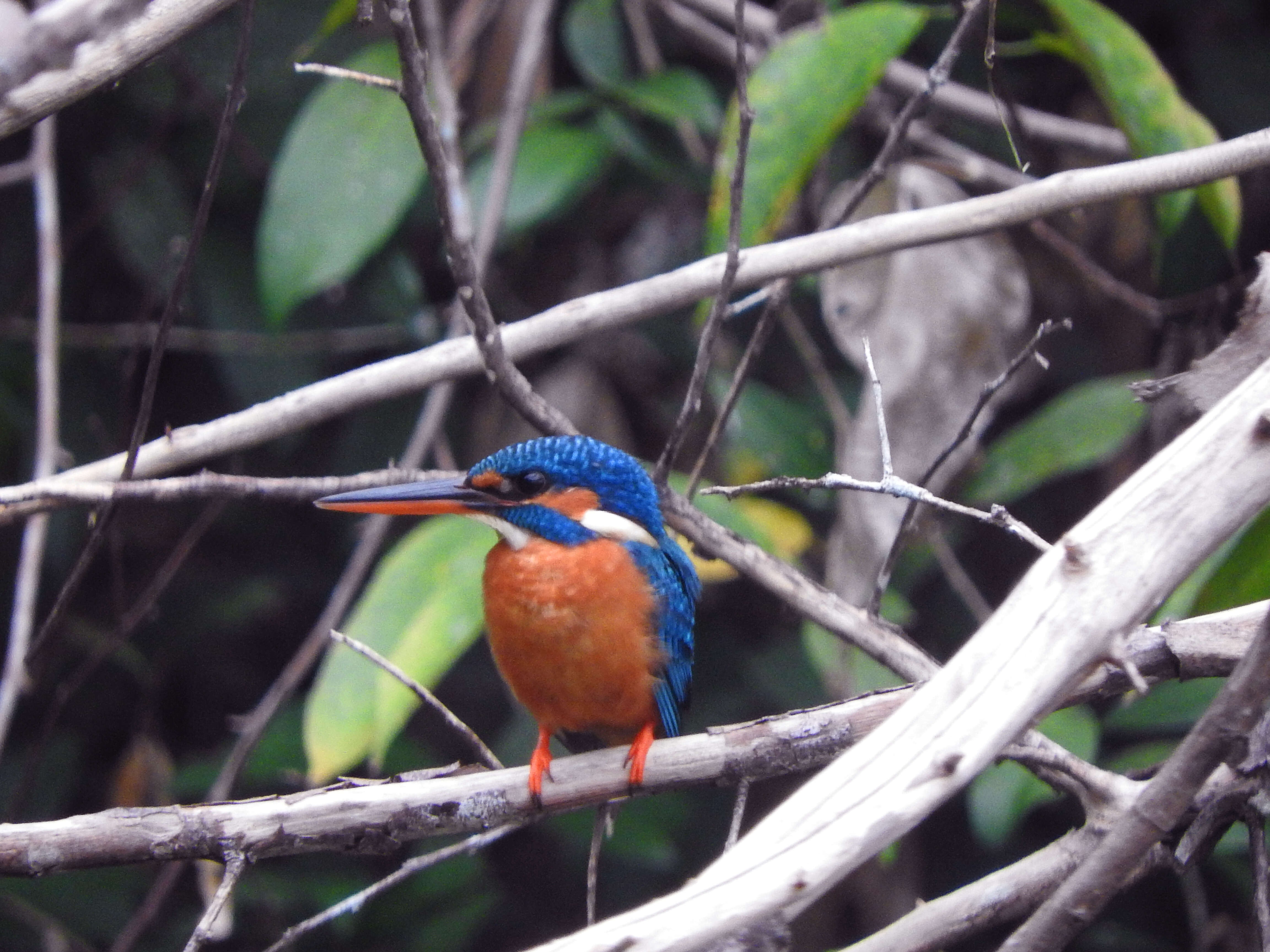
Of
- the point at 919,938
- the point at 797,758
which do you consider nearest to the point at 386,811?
the point at 797,758

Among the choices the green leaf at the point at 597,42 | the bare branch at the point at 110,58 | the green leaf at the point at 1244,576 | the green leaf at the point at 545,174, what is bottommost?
the green leaf at the point at 1244,576

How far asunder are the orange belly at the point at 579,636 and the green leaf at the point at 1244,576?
76 centimetres

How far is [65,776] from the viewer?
261 centimetres

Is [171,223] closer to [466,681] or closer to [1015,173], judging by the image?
[466,681]

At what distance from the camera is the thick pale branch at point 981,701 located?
2.66 ft

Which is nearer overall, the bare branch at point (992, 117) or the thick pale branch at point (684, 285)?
the thick pale branch at point (684, 285)

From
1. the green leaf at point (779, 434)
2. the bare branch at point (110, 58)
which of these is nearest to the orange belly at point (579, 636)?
the green leaf at point (779, 434)

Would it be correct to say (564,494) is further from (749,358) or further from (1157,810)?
(1157,810)

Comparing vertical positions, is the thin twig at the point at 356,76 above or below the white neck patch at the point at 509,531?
above

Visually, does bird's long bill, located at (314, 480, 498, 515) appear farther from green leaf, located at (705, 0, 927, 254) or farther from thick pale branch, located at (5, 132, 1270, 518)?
green leaf, located at (705, 0, 927, 254)

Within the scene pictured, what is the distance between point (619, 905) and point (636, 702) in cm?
119

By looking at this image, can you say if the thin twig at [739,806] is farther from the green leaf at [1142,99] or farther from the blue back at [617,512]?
the green leaf at [1142,99]

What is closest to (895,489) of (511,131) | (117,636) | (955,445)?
(955,445)

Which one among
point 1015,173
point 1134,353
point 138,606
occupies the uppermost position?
point 1015,173
